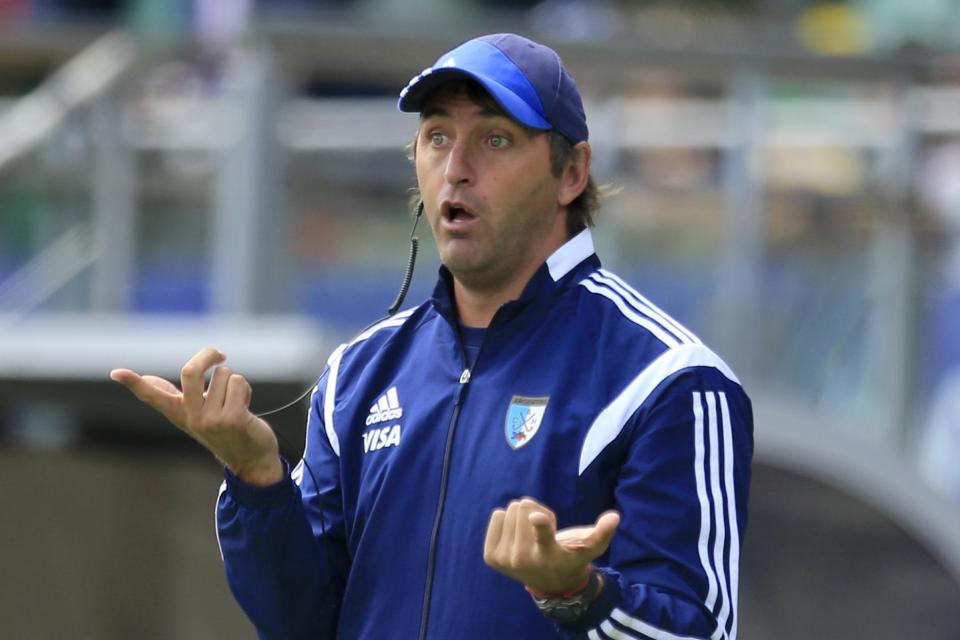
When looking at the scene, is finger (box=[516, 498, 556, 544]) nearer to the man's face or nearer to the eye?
the man's face

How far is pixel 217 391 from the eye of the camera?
272 centimetres

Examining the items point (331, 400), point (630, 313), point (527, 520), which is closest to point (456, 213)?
point (630, 313)

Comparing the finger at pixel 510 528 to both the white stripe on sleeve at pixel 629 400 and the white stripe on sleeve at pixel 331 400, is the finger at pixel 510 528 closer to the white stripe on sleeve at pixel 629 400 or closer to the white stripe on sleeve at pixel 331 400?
the white stripe on sleeve at pixel 629 400

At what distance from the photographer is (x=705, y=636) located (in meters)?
2.64

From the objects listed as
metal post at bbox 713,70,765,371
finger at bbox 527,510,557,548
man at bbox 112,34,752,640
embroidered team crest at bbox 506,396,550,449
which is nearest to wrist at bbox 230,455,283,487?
man at bbox 112,34,752,640

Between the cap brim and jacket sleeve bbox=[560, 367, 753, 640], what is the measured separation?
488 mm

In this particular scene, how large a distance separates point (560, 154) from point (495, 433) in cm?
50

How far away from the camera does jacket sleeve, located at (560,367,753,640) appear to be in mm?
2615

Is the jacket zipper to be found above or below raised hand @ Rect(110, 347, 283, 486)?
below

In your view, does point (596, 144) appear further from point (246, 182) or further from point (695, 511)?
point (695, 511)

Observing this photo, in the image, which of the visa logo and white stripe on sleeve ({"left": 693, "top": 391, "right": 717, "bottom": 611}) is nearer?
white stripe on sleeve ({"left": 693, "top": 391, "right": 717, "bottom": 611})

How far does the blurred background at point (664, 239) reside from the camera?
6.84 metres

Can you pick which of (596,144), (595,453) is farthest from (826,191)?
(595,453)

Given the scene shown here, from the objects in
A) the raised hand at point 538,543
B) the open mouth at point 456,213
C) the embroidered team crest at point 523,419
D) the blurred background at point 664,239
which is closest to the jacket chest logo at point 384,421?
the embroidered team crest at point 523,419
